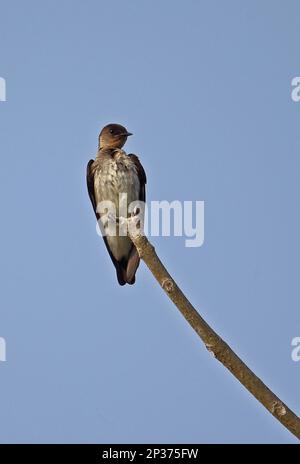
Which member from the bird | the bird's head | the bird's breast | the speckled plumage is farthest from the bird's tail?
the bird's head

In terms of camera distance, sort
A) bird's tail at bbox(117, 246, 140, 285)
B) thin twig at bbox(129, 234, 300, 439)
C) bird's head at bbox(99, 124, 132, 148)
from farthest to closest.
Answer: bird's head at bbox(99, 124, 132, 148)
bird's tail at bbox(117, 246, 140, 285)
thin twig at bbox(129, 234, 300, 439)

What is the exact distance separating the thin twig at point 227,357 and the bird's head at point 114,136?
7578 millimetres

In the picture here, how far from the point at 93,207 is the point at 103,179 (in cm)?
59

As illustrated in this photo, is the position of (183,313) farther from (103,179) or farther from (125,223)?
(103,179)

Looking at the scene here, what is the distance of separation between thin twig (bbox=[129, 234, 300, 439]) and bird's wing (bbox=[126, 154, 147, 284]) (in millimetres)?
5950

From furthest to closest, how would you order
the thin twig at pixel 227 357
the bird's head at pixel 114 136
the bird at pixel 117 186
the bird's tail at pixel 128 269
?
1. the bird's head at pixel 114 136
2. the bird at pixel 117 186
3. the bird's tail at pixel 128 269
4. the thin twig at pixel 227 357

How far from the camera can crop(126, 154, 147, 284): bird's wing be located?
931 cm

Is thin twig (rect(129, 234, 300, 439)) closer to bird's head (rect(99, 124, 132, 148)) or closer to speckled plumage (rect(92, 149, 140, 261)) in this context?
speckled plumage (rect(92, 149, 140, 261))

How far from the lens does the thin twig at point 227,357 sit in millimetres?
2623

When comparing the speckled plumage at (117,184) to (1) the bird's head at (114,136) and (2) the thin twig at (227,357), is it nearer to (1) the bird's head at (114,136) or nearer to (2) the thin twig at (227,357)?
(1) the bird's head at (114,136)

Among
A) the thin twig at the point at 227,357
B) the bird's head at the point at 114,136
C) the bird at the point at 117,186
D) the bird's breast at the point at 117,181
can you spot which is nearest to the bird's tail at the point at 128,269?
the bird at the point at 117,186

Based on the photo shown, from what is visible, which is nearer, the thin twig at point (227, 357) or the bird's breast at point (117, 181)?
the thin twig at point (227, 357)

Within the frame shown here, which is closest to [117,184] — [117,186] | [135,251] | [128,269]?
[117,186]

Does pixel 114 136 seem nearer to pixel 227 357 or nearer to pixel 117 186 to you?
pixel 117 186
